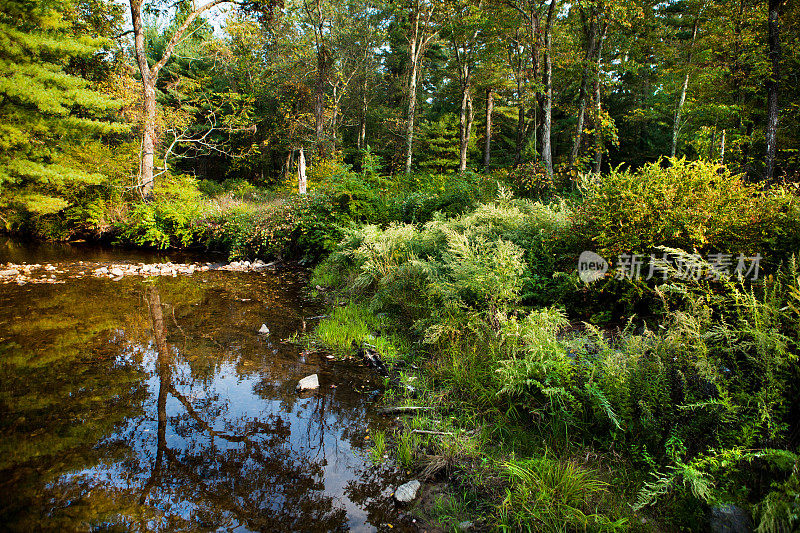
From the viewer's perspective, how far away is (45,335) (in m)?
5.20

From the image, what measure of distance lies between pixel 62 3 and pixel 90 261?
7.98 m

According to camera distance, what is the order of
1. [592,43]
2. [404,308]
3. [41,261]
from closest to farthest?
[404,308], [41,261], [592,43]

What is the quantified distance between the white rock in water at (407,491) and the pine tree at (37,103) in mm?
13348

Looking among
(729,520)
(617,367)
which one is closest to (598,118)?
(617,367)

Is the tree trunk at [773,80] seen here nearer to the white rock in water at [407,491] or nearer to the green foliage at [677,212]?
the green foliage at [677,212]

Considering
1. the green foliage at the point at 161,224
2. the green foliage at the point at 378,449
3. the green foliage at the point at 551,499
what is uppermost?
the green foliage at the point at 161,224

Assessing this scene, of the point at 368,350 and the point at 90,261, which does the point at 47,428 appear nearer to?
the point at 368,350

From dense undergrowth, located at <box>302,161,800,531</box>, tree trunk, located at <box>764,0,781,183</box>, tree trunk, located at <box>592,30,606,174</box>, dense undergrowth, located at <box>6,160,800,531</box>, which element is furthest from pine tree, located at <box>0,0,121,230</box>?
tree trunk, located at <box>764,0,781,183</box>

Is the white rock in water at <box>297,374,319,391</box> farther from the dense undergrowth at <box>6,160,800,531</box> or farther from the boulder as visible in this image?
the boulder

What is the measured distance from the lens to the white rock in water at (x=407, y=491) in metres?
2.63

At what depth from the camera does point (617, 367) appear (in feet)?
9.23

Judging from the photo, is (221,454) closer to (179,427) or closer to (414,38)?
(179,427)

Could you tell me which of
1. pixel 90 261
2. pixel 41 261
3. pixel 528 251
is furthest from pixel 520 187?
pixel 41 261

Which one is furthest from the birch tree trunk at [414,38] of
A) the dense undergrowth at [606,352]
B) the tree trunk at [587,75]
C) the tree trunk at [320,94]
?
the dense undergrowth at [606,352]
